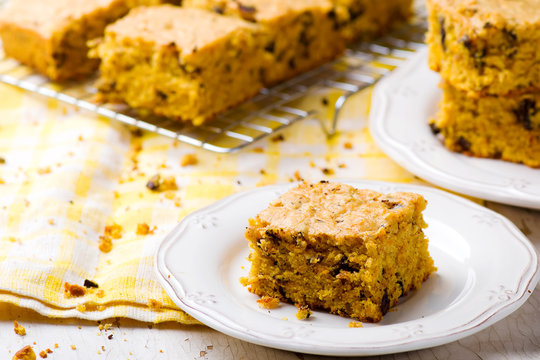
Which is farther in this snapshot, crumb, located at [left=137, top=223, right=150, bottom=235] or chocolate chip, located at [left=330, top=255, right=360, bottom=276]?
crumb, located at [left=137, top=223, right=150, bottom=235]

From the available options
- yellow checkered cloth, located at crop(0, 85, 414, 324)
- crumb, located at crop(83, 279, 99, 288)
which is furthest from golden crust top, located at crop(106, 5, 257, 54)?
crumb, located at crop(83, 279, 99, 288)

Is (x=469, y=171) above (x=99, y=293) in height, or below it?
above

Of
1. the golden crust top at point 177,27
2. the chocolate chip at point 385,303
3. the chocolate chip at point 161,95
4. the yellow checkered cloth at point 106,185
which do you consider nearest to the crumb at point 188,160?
the yellow checkered cloth at point 106,185

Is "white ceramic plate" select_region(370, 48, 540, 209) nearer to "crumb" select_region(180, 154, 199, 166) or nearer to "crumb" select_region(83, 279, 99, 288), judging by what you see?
"crumb" select_region(180, 154, 199, 166)

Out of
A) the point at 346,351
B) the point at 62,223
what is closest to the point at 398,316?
the point at 346,351

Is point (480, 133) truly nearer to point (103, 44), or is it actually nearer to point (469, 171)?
point (469, 171)

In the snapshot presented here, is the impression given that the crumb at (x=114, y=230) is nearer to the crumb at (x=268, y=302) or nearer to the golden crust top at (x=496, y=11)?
the crumb at (x=268, y=302)
